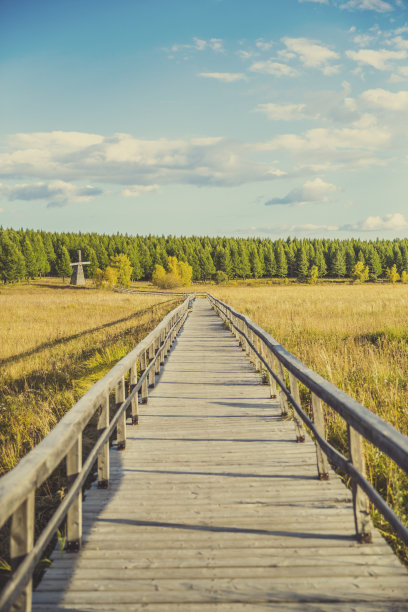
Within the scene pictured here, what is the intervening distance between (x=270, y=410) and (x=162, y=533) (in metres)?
3.34

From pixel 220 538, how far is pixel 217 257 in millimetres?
117328

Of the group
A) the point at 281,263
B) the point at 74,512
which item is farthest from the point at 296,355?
the point at 281,263

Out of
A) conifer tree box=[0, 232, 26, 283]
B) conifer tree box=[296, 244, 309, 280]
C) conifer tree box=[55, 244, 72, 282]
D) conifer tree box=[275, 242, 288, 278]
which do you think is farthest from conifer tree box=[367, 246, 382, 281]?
conifer tree box=[0, 232, 26, 283]

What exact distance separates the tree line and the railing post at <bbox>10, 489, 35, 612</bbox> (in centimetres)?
10503

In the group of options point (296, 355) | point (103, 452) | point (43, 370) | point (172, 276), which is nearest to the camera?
point (103, 452)

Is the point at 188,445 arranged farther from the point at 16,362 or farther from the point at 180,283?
the point at 180,283

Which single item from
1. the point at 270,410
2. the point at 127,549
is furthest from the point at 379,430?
the point at 270,410

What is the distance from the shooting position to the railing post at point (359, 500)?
106 inches

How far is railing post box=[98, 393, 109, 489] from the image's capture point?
138 inches

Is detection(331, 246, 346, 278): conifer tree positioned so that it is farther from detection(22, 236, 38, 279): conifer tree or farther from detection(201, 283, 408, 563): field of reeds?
detection(201, 283, 408, 563): field of reeds

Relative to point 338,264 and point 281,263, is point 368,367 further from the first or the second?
point 338,264

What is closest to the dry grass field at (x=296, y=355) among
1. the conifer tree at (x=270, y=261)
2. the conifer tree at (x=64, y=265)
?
the conifer tree at (x=64, y=265)

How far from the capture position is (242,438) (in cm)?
488

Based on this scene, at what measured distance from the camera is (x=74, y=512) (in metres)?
2.73
